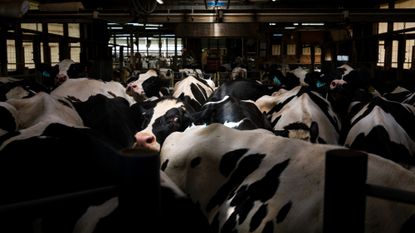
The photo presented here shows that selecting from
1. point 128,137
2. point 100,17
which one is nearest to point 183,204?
point 128,137

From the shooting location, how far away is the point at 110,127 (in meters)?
5.21

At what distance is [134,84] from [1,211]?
7625mm

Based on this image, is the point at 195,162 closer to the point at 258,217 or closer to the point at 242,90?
the point at 258,217

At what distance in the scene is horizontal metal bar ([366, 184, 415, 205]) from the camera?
4.42 ft

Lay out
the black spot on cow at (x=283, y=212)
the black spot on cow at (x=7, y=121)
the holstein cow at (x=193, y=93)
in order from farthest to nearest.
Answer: the holstein cow at (x=193, y=93)
the black spot on cow at (x=7, y=121)
the black spot on cow at (x=283, y=212)

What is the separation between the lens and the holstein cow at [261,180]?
2369 millimetres

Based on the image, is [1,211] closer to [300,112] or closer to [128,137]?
[128,137]

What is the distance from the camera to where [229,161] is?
328cm

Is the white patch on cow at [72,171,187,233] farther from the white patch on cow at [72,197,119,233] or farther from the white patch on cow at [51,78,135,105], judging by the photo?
the white patch on cow at [51,78,135,105]

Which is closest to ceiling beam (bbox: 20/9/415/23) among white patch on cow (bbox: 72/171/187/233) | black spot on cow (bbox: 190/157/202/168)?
black spot on cow (bbox: 190/157/202/168)

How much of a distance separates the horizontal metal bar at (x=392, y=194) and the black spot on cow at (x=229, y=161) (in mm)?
1817

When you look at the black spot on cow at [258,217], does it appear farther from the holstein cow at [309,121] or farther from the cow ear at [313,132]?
the cow ear at [313,132]

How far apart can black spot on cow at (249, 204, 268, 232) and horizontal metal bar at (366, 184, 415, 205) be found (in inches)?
50.0

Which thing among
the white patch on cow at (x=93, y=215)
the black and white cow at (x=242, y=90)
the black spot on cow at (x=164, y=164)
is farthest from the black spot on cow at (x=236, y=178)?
the black and white cow at (x=242, y=90)
